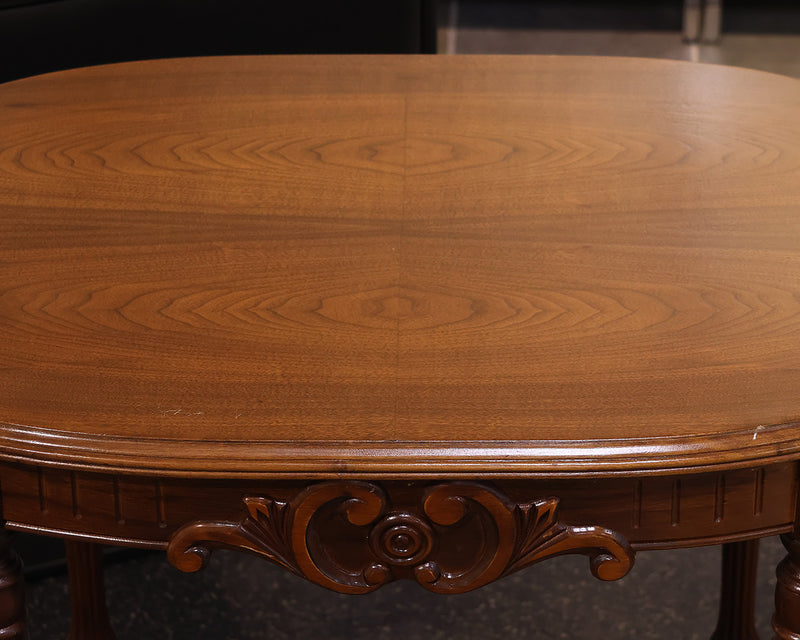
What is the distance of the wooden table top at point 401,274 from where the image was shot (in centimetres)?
49

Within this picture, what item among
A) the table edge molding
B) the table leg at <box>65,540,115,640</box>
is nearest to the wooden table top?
the table edge molding

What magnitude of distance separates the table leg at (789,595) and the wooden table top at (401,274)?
0.09 m

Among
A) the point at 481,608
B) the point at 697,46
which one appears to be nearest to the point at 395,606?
the point at 481,608

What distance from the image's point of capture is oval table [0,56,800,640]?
1.62 feet

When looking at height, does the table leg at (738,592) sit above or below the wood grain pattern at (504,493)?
below

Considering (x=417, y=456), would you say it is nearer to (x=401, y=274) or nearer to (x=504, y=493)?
(x=504, y=493)

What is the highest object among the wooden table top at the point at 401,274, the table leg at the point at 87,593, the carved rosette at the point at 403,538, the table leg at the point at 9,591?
the wooden table top at the point at 401,274

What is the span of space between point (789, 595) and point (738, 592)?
47 cm

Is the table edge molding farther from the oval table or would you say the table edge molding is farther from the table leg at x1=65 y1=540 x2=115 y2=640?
the table leg at x1=65 y1=540 x2=115 y2=640

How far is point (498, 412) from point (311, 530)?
0.11 meters

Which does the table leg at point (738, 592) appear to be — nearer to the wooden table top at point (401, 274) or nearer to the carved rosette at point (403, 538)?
the wooden table top at point (401, 274)

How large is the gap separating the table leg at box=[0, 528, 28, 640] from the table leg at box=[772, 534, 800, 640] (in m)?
0.40

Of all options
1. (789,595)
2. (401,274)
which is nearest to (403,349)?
(401,274)

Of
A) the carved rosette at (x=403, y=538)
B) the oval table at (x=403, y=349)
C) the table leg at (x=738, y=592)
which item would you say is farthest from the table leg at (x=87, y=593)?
the table leg at (x=738, y=592)
